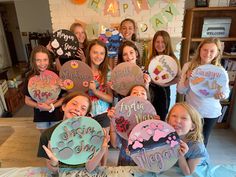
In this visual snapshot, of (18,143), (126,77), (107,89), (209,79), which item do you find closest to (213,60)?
(209,79)

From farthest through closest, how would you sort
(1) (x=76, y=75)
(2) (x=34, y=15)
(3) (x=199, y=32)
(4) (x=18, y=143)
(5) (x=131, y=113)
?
(2) (x=34, y=15) → (3) (x=199, y=32) → (4) (x=18, y=143) → (1) (x=76, y=75) → (5) (x=131, y=113)

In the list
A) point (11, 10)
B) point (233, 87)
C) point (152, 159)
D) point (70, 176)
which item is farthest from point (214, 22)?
point (11, 10)

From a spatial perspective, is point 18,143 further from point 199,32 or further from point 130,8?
point 199,32

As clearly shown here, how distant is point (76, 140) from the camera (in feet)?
2.93

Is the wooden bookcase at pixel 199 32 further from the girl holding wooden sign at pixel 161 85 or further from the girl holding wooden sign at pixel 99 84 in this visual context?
the girl holding wooden sign at pixel 99 84

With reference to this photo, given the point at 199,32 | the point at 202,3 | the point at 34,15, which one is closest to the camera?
the point at 202,3

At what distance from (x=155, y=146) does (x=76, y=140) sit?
0.35m

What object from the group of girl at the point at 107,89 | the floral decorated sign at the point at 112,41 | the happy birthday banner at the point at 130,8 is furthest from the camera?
the happy birthday banner at the point at 130,8

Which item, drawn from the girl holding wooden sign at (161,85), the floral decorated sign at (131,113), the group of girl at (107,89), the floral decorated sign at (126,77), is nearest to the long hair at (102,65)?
the group of girl at (107,89)

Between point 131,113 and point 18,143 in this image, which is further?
point 18,143

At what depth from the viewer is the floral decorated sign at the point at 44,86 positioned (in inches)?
57.0

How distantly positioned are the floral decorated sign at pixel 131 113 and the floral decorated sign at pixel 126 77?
38 cm

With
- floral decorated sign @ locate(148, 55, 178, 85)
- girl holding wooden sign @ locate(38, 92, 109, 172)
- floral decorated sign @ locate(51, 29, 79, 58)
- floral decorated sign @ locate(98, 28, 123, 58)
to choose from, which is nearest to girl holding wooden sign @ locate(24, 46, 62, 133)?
floral decorated sign @ locate(51, 29, 79, 58)

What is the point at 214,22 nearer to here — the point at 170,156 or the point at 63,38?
the point at 63,38
